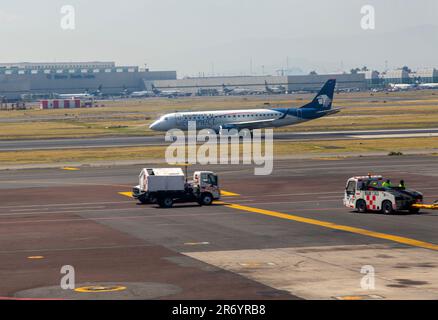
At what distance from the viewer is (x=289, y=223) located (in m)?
59.5

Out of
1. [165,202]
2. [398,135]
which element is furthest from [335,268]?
[398,135]

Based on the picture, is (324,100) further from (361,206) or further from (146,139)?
(361,206)

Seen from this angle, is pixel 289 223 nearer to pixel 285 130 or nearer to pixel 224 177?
pixel 224 177

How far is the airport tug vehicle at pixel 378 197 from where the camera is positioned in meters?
62.8

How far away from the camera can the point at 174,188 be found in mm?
69500

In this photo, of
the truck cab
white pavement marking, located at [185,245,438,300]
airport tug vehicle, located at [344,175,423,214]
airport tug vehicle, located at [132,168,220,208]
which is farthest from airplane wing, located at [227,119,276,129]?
white pavement marking, located at [185,245,438,300]

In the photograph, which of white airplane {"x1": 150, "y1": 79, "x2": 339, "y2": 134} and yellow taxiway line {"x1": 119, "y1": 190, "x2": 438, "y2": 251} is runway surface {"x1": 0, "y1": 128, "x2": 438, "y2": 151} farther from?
yellow taxiway line {"x1": 119, "y1": 190, "x2": 438, "y2": 251}

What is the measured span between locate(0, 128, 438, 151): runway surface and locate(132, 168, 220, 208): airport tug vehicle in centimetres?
6024

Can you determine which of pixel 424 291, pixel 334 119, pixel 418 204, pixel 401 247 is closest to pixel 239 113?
pixel 334 119

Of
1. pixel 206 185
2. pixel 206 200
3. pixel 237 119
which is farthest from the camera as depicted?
pixel 237 119

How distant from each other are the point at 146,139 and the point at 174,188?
240ft

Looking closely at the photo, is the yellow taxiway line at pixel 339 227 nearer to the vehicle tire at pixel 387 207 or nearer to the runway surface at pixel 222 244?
the runway surface at pixel 222 244
